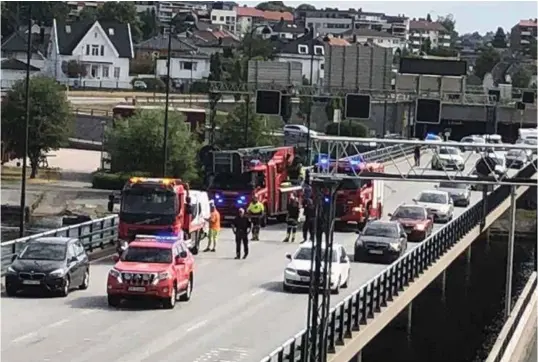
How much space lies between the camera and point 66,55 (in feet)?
315

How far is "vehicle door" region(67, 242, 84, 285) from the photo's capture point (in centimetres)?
2834

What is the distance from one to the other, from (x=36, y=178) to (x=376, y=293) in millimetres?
44119

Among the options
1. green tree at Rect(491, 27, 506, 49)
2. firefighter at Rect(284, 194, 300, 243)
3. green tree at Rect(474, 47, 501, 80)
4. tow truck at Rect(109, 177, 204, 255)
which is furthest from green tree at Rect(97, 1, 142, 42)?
tow truck at Rect(109, 177, 204, 255)

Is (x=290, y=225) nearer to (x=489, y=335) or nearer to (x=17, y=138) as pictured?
(x=489, y=335)

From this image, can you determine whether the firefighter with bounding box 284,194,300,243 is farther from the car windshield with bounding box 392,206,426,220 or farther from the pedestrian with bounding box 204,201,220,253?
the pedestrian with bounding box 204,201,220,253

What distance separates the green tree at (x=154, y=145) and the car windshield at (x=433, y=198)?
14324 mm

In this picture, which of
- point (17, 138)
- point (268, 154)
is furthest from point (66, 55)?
point (268, 154)

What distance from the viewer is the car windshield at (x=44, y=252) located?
92.9 feet

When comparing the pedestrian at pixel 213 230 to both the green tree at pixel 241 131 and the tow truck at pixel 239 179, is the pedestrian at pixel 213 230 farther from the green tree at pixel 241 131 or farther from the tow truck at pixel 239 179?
the green tree at pixel 241 131

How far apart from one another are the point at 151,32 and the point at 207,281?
99812mm

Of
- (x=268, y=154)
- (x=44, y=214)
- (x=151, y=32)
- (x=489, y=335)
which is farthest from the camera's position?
(x=151, y=32)

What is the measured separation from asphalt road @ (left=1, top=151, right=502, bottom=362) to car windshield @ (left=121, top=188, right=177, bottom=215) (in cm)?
169

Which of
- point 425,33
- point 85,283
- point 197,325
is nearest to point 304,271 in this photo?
point 85,283

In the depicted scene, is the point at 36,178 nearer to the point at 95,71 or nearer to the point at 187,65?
the point at 95,71
